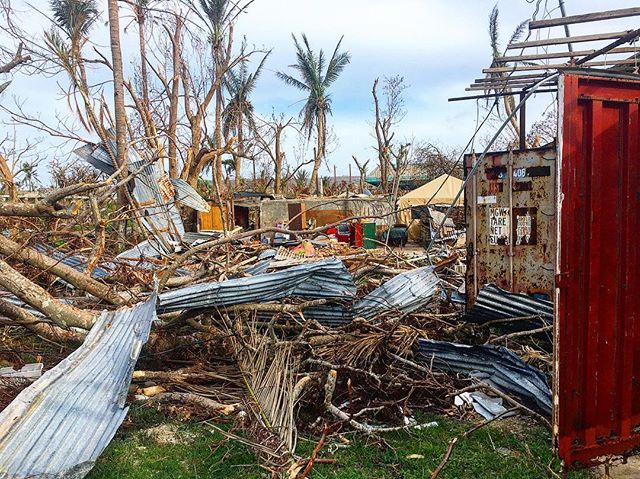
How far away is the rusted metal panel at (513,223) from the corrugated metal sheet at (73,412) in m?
3.42

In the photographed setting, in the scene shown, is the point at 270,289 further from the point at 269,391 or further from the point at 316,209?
the point at 316,209

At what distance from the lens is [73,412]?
124 inches

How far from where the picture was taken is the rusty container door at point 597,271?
298 centimetres

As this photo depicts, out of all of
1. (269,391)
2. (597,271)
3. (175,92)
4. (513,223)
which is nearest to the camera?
(597,271)

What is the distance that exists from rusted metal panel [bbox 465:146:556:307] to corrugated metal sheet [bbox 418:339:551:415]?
1.18 metres

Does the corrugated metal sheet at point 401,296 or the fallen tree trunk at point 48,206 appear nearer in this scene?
the fallen tree trunk at point 48,206

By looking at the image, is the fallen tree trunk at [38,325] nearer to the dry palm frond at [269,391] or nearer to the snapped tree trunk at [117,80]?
the dry palm frond at [269,391]

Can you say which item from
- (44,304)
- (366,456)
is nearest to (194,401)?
(366,456)

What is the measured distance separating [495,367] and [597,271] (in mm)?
1481

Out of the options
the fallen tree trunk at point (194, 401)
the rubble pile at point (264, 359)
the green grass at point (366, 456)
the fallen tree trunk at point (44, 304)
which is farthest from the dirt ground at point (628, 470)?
the fallen tree trunk at point (44, 304)

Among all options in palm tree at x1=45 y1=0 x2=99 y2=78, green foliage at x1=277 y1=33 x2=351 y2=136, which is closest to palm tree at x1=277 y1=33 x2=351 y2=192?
green foliage at x1=277 y1=33 x2=351 y2=136

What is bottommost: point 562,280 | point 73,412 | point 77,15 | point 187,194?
point 73,412

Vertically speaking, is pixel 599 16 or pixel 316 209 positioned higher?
pixel 599 16

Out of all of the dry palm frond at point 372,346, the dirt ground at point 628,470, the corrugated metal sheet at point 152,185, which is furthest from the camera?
the corrugated metal sheet at point 152,185
